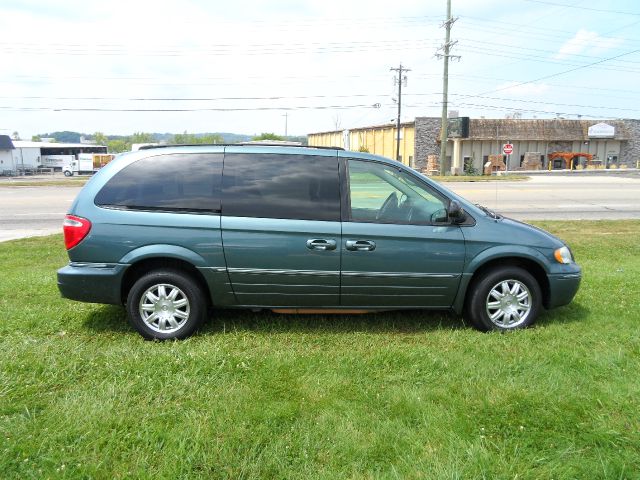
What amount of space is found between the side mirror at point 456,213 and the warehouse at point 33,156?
5646cm

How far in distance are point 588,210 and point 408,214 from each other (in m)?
14.2

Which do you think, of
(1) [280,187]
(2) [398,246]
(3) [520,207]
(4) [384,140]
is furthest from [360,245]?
(4) [384,140]

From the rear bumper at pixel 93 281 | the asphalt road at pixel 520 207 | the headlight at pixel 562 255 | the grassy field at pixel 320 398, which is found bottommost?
the grassy field at pixel 320 398

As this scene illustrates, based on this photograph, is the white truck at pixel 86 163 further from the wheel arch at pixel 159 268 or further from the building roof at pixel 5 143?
the wheel arch at pixel 159 268

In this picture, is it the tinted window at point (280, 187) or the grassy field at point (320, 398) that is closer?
the grassy field at point (320, 398)

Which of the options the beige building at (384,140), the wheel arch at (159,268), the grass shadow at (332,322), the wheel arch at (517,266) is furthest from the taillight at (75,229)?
the beige building at (384,140)

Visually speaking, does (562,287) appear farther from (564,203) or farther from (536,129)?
(536,129)

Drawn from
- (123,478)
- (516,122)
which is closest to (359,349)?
(123,478)

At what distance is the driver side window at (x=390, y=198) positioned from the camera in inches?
179

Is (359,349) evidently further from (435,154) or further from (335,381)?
(435,154)

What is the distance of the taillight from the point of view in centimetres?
436

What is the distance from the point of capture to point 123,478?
8.36 feet

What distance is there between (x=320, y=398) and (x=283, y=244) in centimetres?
149

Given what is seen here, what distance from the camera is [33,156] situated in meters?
62.8
